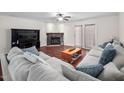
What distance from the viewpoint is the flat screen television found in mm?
1189

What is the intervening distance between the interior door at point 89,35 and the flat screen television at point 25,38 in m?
0.53

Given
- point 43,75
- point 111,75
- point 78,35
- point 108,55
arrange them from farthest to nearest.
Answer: point 108,55
point 78,35
point 111,75
point 43,75

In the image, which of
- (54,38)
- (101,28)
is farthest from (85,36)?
(54,38)

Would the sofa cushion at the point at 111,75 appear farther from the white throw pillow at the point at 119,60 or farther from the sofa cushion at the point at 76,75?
the white throw pillow at the point at 119,60

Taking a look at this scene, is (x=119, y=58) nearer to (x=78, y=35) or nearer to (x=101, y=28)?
(x=101, y=28)

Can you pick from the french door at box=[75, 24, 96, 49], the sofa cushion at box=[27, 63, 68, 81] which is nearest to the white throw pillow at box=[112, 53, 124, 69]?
the french door at box=[75, 24, 96, 49]

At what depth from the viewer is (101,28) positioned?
4.50 ft

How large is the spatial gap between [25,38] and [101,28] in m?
0.80

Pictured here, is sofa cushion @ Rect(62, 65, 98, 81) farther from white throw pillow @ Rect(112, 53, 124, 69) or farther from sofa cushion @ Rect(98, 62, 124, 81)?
white throw pillow @ Rect(112, 53, 124, 69)

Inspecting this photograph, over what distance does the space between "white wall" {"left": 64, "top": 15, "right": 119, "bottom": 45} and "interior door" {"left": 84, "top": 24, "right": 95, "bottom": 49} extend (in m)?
0.05

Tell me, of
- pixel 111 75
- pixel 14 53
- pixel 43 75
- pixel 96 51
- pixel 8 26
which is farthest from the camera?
pixel 96 51
